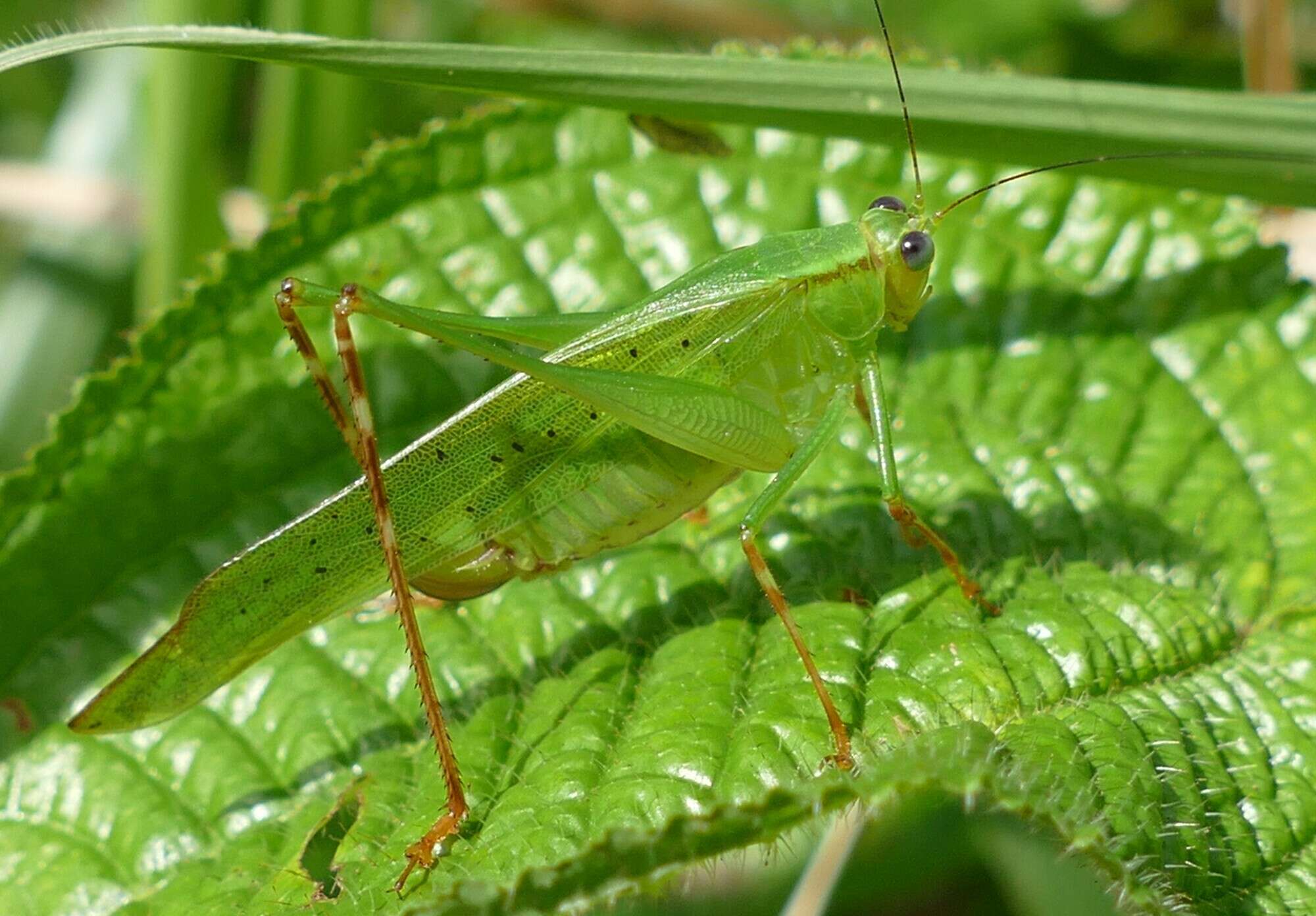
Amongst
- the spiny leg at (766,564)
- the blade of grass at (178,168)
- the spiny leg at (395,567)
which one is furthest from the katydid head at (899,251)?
the blade of grass at (178,168)

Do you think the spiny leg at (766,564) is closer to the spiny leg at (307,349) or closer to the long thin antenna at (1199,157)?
the long thin antenna at (1199,157)

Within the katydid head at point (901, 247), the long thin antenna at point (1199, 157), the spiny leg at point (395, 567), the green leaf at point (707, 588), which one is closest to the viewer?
the green leaf at point (707, 588)

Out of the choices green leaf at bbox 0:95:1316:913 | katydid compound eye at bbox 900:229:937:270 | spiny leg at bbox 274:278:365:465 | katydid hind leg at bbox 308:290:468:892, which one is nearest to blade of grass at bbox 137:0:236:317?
green leaf at bbox 0:95:1316:913

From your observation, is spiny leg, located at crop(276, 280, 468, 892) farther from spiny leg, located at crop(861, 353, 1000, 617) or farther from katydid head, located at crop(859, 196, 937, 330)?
katydid head, located at crop(859, 196, 937, 330)

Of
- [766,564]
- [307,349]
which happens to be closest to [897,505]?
[766,564]

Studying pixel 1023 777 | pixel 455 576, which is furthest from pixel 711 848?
pixel 455 576

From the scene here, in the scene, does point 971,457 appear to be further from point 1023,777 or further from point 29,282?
point 29,282
